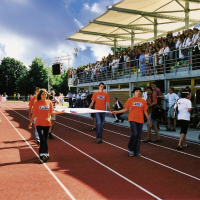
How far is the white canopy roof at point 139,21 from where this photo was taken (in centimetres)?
2038

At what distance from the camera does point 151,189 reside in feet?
17.5

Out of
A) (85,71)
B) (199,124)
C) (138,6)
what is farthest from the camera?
(85,71)

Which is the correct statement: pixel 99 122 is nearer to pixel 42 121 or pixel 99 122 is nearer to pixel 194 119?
pixel 42 121

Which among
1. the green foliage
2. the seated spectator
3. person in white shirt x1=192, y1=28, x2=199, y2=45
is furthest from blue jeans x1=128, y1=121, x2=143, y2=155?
the green foliage

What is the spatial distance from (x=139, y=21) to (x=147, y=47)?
7.55 meters

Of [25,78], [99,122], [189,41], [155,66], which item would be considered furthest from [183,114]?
[25,78]

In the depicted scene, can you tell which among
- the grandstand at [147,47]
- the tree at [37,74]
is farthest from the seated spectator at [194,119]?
the tree at [37,74]

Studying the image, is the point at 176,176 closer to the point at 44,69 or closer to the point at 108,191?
the point at 108,191

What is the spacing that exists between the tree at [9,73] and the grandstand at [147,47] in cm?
5242

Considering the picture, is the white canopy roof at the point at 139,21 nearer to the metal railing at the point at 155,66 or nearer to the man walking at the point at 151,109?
the metal railing at the point at 155,66

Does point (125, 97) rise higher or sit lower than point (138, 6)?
lower

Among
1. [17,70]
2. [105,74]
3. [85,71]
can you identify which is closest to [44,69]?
[17,70]

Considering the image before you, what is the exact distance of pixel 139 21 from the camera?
2550 cm

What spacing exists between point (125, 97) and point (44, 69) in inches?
1991
